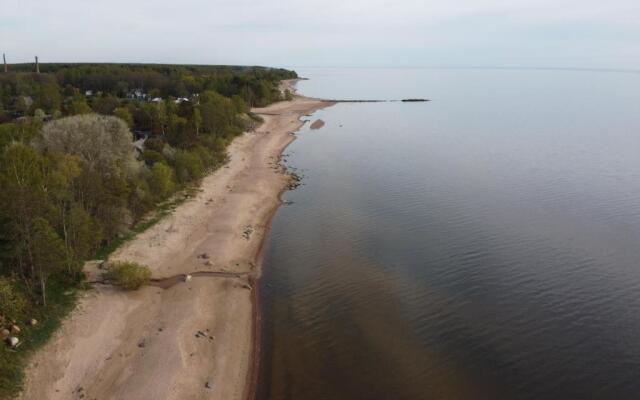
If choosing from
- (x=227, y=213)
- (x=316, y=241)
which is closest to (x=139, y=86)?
(x=227, y=213)

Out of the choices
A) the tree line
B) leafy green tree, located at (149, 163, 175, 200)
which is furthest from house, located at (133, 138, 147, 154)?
leafy green tree, located at (149, 163, 175, 200)

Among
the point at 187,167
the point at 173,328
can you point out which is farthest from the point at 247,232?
the point at 187,167

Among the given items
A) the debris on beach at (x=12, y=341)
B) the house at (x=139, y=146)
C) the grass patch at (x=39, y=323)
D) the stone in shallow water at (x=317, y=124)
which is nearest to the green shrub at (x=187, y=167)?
the house at (x=139, y=146)

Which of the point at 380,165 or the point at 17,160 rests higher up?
the point at 17,160

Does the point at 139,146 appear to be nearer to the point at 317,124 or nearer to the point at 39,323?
the point at 39,323

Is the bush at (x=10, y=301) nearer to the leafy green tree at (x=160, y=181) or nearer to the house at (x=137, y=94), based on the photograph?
the leafy green tree at (x=160, y=181)

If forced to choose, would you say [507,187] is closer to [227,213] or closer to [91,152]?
[227,213]

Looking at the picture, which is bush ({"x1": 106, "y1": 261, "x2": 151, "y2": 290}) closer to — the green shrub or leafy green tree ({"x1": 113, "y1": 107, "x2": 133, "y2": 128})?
the green shrub
